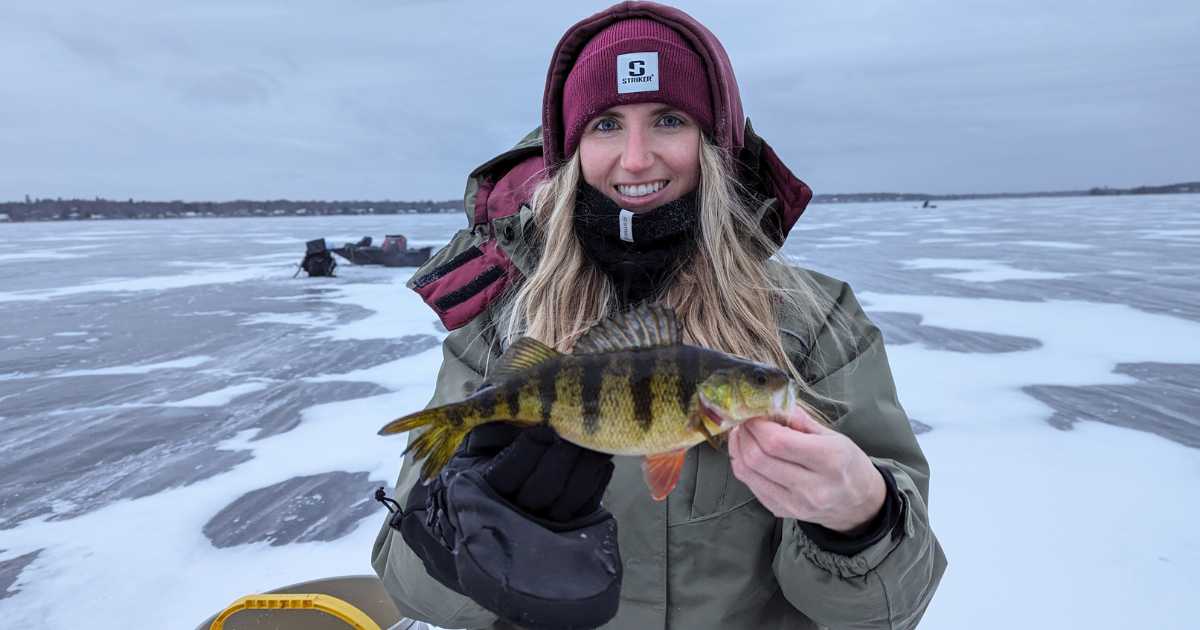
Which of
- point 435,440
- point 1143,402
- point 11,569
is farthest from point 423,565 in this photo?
point 1143,402

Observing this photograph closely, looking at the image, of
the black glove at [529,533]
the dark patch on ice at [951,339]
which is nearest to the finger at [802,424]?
the black glove at [529,533]

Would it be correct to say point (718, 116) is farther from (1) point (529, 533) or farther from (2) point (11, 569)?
(2) point (11, 569)

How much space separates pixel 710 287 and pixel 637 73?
2.47 ft

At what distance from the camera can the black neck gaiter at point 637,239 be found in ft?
6.97

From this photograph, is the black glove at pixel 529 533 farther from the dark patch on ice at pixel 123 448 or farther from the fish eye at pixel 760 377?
the dark patch on ice at pixel 123 448

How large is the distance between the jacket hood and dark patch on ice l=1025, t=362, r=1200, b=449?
3.75 meters

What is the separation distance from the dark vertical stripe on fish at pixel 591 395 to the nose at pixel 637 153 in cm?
84

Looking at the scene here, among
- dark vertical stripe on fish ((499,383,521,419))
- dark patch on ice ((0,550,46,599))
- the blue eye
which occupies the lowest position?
dark patch on ice ((0,550,46,599))

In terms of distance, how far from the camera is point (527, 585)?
1.57 metres

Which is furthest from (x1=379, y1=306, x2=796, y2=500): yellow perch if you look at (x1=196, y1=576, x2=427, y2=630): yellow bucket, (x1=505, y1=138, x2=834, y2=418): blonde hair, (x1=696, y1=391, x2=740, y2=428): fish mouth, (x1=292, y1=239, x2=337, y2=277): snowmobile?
(x1=292, y1=239, x2=337, y2=277): snowmobile

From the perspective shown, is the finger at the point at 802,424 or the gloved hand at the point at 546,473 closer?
the finger at the point at 802,424

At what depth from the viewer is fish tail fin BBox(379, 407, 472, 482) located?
4.90 feet

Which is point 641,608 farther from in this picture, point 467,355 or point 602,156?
point 602,156

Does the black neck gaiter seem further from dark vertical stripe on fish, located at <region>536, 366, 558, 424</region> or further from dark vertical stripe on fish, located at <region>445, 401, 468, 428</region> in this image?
dark vertical stripe on fish, located at <region>445, 401, 468, 428</region>
